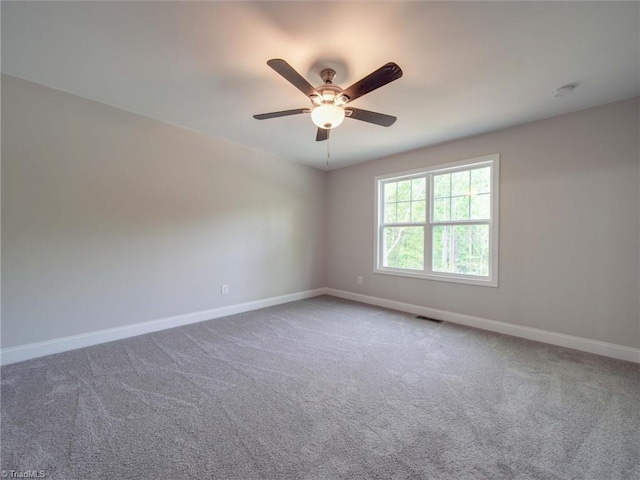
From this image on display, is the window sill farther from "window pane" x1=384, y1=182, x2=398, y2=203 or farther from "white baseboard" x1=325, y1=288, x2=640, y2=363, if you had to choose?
"window pane" x1=384, y1=182, x2=398, y2=203

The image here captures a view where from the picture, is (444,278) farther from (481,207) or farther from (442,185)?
(442,185)

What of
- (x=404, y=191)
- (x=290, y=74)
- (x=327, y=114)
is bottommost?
(x=404, y=191)

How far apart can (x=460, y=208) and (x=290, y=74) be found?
9.62 feet

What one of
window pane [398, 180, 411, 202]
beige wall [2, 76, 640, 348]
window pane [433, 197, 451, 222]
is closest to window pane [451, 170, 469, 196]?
window pane [433, 197, 451, 222]

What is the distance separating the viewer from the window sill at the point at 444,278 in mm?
3291

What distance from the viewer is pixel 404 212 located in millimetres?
4195

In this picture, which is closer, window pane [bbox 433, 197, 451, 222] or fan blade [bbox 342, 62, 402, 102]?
fan blade [bbox 342, 62, 402, 102]

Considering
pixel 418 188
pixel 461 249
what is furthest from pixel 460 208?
pixel 418 188

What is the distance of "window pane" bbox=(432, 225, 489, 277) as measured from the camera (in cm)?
340

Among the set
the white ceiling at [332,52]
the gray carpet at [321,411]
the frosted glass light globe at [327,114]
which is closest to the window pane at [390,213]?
the white ceiling at [332,52]

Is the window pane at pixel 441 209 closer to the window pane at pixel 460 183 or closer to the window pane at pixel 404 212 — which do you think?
the window pane at pixel 460 183

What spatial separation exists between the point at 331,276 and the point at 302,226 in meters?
1.18

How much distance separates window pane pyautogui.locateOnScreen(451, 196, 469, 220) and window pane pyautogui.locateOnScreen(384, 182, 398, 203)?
0.96 metres

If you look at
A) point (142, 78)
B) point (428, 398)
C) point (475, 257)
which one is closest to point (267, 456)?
point (428, 398)
